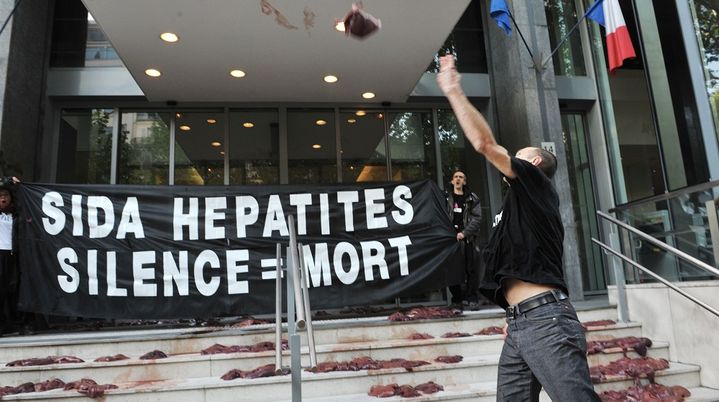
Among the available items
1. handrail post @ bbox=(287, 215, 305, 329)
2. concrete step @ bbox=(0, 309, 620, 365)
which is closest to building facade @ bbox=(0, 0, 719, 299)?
concrete step @ bbox=(0, 309, 620, 365)

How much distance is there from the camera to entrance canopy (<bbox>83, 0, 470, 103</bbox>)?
621 centimetres

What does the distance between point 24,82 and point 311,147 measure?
15.9 feet

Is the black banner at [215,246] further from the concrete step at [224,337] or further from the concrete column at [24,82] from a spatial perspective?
the concrete column at [24,82]

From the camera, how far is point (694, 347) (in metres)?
4.64

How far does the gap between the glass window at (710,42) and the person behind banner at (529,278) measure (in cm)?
640

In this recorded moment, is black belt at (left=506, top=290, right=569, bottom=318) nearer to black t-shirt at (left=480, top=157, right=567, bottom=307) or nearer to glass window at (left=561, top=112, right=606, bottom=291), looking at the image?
black t-shirt at (left=480, top=157, right=567, bottom=307)

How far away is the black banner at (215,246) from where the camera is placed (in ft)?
18.7

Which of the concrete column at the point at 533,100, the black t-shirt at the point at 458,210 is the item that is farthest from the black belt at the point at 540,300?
the concrete column at the point at 533,100

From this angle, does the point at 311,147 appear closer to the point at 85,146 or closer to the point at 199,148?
the point at 199,148

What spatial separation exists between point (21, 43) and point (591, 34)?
35.2 ft

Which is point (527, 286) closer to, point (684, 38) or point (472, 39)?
point (684, 38)

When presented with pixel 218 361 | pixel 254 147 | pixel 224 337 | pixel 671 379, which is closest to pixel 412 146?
pixel 254 147

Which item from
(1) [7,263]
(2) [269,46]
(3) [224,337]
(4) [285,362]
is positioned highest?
(2) [269,46]

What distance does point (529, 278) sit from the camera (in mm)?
2398
